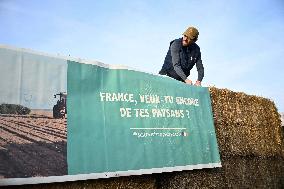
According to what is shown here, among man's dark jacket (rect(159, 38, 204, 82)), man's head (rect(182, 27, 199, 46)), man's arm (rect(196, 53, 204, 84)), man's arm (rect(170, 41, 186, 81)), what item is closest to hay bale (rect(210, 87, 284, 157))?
man's arm (rect(196, 53, 204, 84))

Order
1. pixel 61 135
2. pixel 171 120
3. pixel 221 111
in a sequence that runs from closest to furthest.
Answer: pixel 61 135 → pixel 171 120 → pixel 221 111

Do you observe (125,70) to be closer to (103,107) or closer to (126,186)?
(103,107)

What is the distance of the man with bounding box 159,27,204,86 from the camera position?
5.36 m

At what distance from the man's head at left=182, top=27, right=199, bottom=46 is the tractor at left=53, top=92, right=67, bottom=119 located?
2789 mm

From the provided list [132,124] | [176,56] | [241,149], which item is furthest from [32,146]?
[241,149]

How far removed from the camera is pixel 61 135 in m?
3.19

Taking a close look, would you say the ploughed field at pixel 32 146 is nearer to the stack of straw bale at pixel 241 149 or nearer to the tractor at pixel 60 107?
the tractor at pixel 60 107

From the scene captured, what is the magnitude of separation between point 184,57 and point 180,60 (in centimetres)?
11

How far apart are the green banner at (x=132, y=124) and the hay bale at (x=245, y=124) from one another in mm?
657

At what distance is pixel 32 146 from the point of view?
9.78 ft

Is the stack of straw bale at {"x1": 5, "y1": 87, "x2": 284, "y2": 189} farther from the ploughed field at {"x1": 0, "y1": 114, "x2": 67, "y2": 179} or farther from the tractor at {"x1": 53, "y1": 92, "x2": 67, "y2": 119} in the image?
the tractor at {"x1": 53, "y1": 92, "x2": 67, "y2": 119}

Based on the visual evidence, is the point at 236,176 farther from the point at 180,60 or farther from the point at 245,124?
the point at 180,60

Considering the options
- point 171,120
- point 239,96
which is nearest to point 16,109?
point 171,120

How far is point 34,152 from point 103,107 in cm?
92
